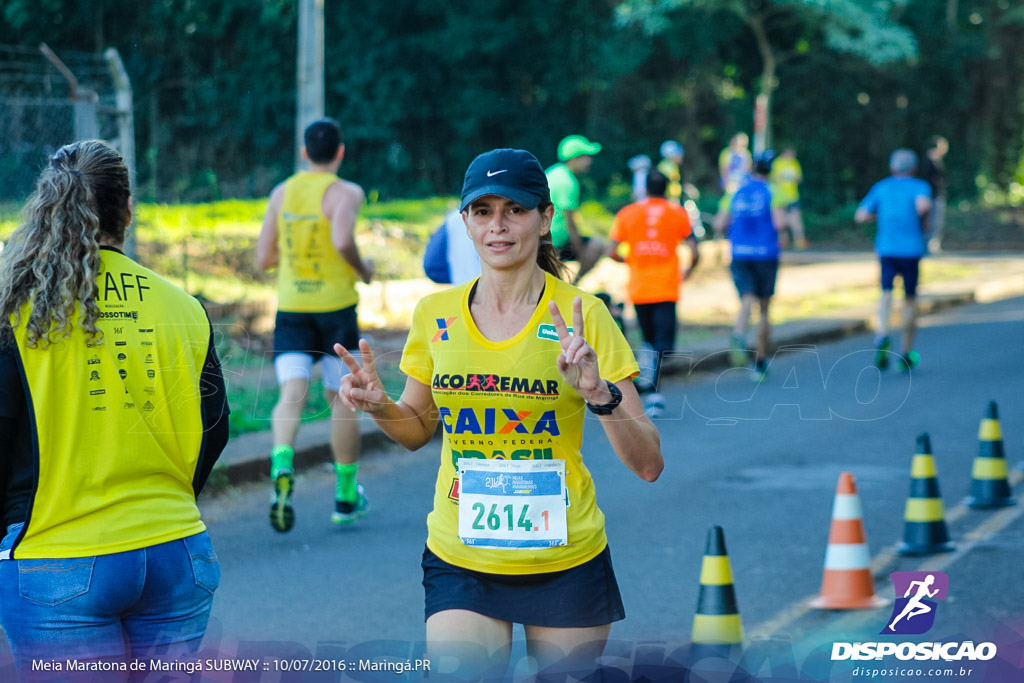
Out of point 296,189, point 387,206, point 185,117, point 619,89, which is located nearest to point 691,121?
point 619,89

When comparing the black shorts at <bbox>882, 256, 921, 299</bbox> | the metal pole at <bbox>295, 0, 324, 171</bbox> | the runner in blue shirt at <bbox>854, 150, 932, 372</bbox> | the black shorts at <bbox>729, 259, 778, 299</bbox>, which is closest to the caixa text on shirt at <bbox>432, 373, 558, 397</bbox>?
the metal pole at <bbox>295, 0, 324, 171</bbox>

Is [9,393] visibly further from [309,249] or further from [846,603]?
[309,249]

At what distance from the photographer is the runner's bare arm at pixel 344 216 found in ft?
23.7

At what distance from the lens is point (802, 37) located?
38.1 metres

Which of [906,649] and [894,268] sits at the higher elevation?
[894,268]

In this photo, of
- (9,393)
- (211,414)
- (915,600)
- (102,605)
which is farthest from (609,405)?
(915,600)

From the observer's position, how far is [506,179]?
3.19 m

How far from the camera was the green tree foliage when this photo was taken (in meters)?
33.8

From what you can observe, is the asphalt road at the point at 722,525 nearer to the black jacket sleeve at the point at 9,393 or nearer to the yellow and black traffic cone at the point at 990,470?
the yellow and black traffic cone at the point at 990,470

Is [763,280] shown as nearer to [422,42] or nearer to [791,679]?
[791,679]

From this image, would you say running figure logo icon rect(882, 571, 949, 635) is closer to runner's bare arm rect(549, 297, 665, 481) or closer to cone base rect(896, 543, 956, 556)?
cone base rect(896, 543, 956, 556)

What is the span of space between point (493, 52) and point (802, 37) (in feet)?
29.9

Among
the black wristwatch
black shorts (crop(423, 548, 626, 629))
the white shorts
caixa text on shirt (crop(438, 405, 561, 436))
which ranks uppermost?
the black wristwatch

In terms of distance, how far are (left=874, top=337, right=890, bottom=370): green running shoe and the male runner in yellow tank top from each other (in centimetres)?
672
